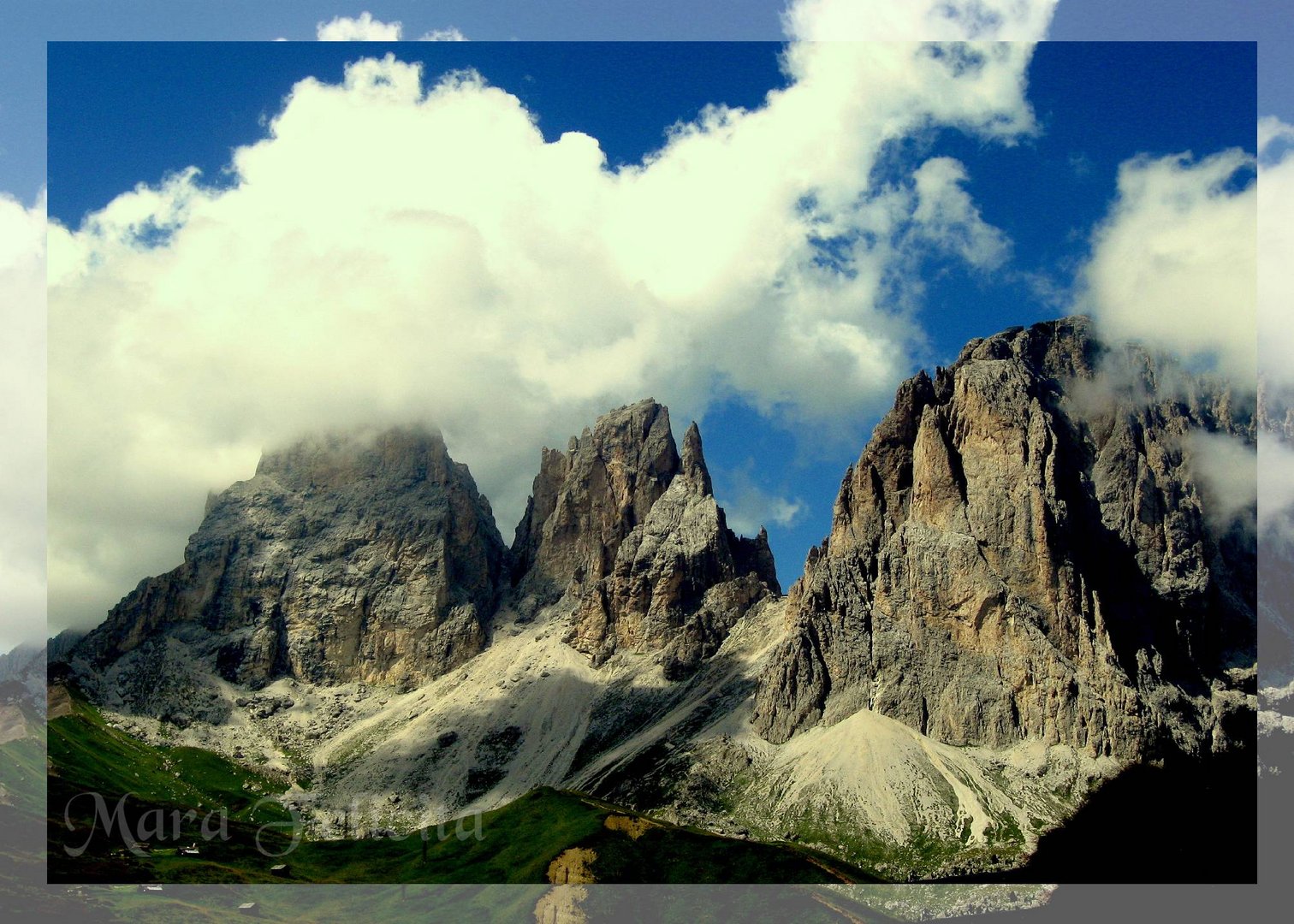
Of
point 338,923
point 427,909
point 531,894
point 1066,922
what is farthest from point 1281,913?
point 338,923

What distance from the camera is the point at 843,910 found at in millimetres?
180625

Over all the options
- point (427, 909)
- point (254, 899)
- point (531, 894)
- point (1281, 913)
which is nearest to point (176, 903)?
point (254, 899)

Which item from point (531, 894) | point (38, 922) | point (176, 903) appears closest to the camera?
point (38, 922)

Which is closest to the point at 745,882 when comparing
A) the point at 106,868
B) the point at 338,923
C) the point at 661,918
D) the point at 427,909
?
the point at 661,918

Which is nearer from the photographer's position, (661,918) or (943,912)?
(661,918)

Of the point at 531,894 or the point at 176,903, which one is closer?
the point at 176,903

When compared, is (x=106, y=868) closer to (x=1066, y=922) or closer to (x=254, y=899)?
(x=254, y=899)

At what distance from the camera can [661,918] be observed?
18162 centimetres

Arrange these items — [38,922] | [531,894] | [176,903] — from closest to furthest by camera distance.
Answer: [38,922] < [176,903] < [531,894]

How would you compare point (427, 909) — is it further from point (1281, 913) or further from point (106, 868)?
point (1281, 913)

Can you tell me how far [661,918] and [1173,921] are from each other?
81270mm

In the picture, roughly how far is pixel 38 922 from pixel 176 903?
2040 cm

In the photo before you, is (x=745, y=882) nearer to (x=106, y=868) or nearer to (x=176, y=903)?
(x=176, y=903)

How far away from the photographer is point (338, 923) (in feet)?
606
